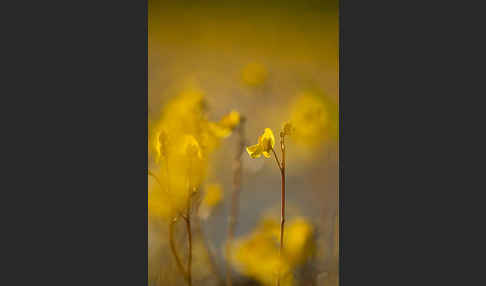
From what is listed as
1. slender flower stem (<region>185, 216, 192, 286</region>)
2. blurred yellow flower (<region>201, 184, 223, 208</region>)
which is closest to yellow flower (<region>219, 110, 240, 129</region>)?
blurred yellow flower (<region>201, 184, 223, 208</region>)

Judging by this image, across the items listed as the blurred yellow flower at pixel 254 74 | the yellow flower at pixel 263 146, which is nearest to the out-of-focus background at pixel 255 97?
the blurred yellow flower at pixel 254 74

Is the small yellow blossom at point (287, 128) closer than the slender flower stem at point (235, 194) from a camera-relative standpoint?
Yes

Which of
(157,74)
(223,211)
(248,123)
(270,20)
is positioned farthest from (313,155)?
(157,74)

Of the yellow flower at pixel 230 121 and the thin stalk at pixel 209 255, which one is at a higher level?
the yellow flower at pixel 230 121

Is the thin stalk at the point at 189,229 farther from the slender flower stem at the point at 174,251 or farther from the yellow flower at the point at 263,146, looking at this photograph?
the yellow flower at the point at 263,146

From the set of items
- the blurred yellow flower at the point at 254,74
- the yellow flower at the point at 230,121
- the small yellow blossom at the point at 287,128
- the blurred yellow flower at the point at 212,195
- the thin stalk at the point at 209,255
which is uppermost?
the blurred yellow flower at the point at 254,74
